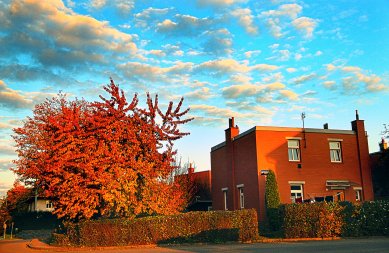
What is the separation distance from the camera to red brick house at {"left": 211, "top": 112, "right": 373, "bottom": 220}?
2994 centimetres

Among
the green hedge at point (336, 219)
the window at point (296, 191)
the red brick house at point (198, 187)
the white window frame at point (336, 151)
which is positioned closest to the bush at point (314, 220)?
the green hedge at point (336, 219)

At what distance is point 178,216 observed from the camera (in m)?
19.6

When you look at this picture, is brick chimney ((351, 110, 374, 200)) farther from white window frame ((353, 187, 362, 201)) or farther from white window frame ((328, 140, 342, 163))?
white window frame ((328, 140, 342, 163))

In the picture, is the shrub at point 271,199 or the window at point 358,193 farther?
the window at point 358,193

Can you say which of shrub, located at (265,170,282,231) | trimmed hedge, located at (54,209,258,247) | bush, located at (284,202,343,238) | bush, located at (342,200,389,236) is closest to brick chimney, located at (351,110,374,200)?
shrub, located at (265,170,282,231)

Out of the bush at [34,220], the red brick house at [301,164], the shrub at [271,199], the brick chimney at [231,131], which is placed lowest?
the bush at [34,220]

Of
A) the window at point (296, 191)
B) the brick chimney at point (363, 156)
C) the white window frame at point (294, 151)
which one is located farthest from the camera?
the brick chimney at point (363, 156)

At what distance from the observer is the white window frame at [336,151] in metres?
31.9

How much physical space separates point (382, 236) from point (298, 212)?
4.36 m

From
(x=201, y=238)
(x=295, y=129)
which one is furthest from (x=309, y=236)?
(x=295, y=129)

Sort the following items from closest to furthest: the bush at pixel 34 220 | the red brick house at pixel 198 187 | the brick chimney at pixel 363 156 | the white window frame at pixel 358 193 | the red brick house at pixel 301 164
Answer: the red brick house at pixel 301 164 → the white window frame at pixel 358 193 → the brick chimney at pixel 363 156 → the bush at pixel 34 220 → the red brick house at pixel 198 187

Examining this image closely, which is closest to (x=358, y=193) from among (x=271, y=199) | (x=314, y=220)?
(x=271, y=199)

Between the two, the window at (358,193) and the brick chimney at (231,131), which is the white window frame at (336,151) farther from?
the brick chimney at (231,131)

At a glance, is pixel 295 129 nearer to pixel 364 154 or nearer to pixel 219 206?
pixel 364 154
